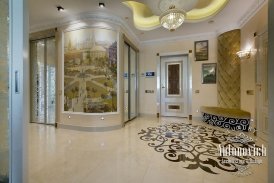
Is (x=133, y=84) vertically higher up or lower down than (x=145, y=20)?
lower down

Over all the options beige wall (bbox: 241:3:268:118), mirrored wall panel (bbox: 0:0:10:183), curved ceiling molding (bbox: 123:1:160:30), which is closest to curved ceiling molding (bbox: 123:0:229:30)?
curved ceiling molding (bbox: 123:1:160:30)

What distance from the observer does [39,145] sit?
304 cm

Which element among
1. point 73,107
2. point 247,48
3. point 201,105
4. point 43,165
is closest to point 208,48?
point 247,48

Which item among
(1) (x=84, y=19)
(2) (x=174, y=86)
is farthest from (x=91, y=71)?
(2) (x=174, y=86)

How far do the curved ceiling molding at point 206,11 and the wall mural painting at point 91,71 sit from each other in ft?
7.98

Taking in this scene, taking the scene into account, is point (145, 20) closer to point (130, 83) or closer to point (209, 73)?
point (130, 83)

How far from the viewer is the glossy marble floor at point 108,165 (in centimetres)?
186

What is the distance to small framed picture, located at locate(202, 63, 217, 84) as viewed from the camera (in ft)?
17.7

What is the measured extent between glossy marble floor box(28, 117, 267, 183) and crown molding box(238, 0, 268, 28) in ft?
11.2

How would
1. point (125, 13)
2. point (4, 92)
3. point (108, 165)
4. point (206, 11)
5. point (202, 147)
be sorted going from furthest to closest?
1. point (206, 11)
2. point (125, 13)
3. point (202, 147)
4. point (108, 165)
5. point (4, 92)

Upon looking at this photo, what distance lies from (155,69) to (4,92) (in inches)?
213

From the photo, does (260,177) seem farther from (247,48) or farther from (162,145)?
(247,48)

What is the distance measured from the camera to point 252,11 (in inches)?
151

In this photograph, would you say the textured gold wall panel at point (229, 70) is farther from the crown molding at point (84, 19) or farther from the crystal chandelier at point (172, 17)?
the crown molding at point (84, 19)
